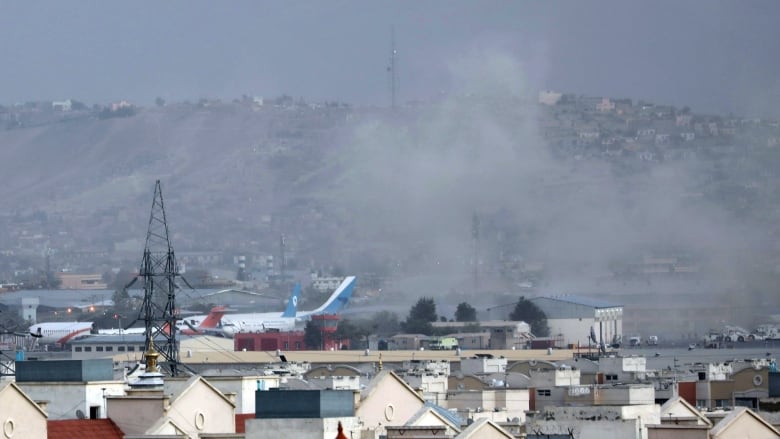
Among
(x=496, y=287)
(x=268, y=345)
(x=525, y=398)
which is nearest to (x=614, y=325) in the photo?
(x=268, y=345)

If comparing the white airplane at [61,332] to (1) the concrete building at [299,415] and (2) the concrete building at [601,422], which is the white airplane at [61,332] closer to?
(2) the concrete building at [601,422]

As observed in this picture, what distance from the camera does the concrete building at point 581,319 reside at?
404 ft

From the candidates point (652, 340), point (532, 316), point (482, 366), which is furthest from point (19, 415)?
point (532, 316)

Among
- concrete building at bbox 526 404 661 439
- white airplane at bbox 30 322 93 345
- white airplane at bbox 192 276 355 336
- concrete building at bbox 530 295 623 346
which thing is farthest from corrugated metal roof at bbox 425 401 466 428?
white airplane at bbox 192 276 355 336

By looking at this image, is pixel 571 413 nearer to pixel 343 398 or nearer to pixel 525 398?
pixel 343 398

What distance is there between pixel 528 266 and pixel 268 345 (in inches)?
3035

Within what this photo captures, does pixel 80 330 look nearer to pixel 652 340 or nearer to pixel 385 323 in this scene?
pixel 385 323

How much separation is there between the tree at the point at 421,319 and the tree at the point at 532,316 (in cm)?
393

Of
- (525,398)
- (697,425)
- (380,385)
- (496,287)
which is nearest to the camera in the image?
(697,425)

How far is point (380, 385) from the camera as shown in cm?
2538

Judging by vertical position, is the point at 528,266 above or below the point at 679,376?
above

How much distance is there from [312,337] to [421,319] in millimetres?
9838

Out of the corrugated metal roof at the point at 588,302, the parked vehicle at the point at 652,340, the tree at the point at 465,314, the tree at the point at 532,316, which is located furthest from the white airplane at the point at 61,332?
the parked vehicle at the point at 652,340

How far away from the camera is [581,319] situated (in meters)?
127
